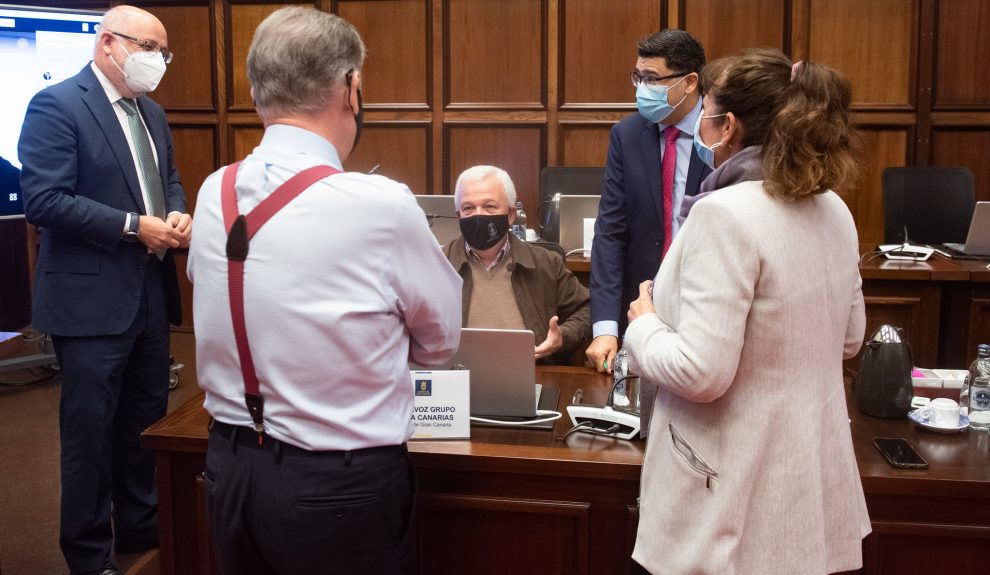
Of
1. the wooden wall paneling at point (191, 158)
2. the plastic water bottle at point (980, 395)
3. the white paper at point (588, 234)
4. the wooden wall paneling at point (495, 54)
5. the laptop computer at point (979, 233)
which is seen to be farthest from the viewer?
the wooden wall paneling at point (191, 158)

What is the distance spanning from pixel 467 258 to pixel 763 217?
146cm

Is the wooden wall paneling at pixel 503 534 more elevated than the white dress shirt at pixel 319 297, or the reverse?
the white dress shirt at pixel 319 297

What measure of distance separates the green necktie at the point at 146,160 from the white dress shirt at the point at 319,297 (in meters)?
1.42

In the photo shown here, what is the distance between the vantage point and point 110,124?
8.57 feet

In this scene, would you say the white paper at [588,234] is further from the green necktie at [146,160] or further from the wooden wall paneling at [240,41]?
the wooden wall paneling at [240,41]

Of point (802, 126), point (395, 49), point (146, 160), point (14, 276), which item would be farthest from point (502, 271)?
point (14, 276)

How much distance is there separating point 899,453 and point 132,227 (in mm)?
2054

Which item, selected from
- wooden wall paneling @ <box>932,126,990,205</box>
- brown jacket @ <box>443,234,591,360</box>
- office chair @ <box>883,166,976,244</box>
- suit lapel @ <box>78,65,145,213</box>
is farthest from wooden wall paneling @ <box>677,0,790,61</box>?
suit lapel @ <box>78,65,145,213</box>

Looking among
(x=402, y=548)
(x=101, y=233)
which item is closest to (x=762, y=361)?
(x=402, y=548)

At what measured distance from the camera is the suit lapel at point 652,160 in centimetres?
268

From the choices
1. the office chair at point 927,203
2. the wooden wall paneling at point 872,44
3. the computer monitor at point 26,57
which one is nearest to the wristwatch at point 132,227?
the computer monitor at point 26,57

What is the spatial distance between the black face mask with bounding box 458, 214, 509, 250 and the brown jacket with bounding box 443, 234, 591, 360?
0.22 feet

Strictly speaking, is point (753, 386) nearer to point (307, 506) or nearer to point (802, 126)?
point (802, 126)

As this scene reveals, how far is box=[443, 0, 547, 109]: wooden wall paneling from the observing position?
5.77m
